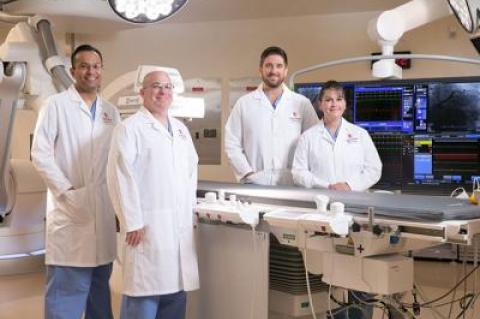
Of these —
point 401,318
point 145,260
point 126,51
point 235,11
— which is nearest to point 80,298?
point 145,260

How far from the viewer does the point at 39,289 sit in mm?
4172

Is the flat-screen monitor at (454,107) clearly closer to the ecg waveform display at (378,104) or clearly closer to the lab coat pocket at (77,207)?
the ecg waveform display at (378,104)

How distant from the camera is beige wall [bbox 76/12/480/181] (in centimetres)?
496

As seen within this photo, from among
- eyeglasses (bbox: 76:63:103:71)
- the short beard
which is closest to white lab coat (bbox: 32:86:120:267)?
eyeglasses (bbox: 76:63:103:71)

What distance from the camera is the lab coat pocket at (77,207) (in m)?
2.59

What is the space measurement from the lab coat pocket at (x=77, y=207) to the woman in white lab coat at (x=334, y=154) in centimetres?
104

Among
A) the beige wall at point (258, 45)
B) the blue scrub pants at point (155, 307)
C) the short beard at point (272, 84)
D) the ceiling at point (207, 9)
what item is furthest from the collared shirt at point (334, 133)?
the beige wall at point (258, 45)

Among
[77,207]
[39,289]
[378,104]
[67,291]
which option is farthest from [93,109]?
[378,104]

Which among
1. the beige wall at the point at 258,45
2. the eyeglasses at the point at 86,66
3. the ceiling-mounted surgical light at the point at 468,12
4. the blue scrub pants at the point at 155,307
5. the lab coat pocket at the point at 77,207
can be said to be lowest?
the blue scrub pants at the point at 155,307

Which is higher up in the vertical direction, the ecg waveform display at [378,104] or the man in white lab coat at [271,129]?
the ecg waveform display at [378,104]

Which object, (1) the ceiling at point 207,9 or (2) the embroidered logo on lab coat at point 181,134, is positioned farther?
(1) the ceiling at point 207,9

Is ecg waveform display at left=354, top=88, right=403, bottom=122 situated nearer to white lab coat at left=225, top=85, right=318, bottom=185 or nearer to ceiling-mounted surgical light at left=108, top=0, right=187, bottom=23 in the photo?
white lab coat at left=225, top=85, right=318, bottom=185

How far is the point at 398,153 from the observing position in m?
4.63

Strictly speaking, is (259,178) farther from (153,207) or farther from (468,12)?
(468,12)
